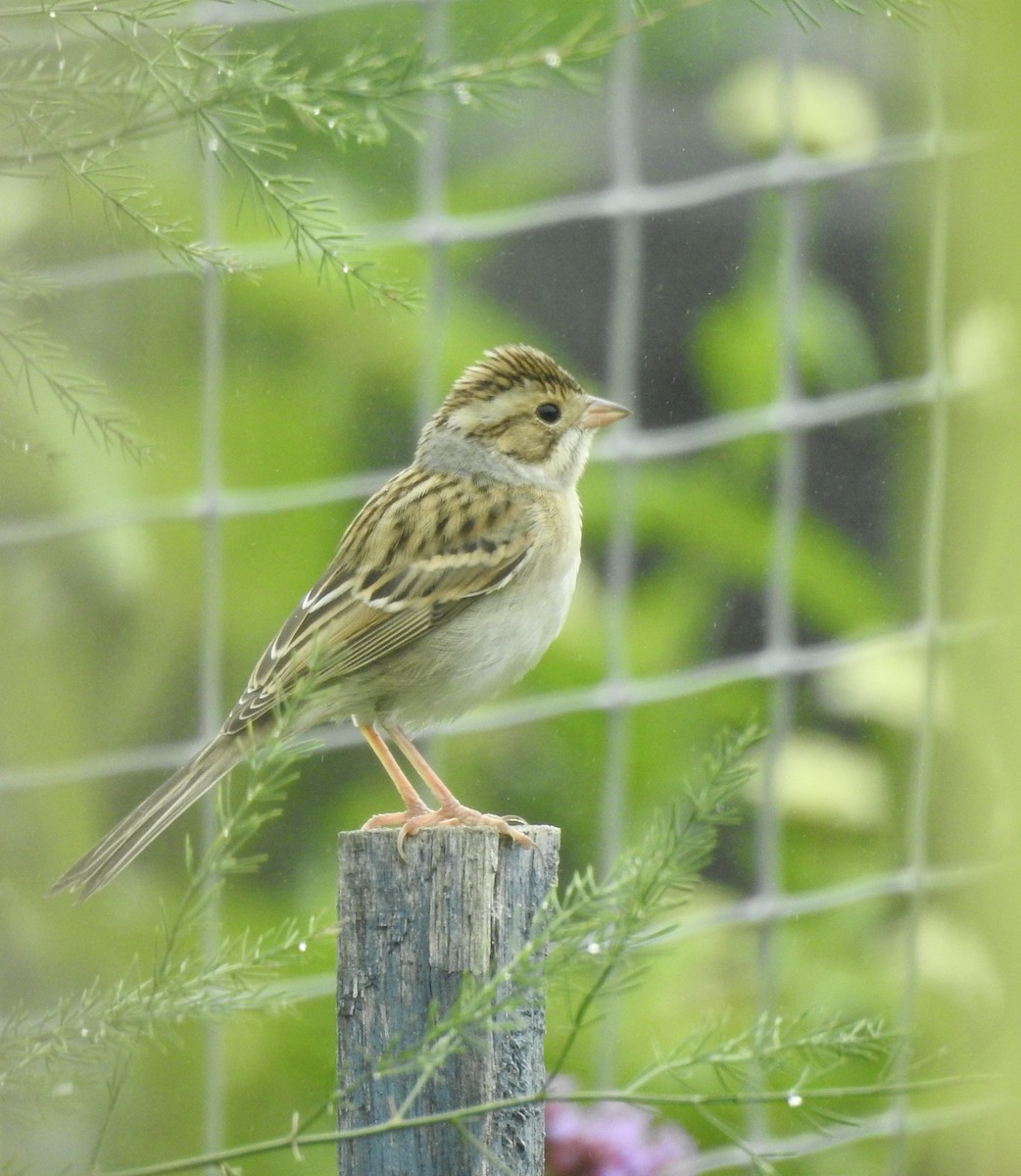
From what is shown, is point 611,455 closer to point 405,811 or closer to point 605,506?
point 605,506

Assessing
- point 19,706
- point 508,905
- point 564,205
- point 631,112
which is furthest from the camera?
point 631,112

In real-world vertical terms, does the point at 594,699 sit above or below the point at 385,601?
below

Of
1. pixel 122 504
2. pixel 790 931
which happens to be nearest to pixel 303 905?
pixel 122 504

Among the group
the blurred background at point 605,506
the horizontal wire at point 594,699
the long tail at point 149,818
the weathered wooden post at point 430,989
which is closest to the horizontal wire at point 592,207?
the blurred background at point 605,506

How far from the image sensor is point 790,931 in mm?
3932

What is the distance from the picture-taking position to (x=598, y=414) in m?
2.79

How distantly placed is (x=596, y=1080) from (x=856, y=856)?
0.93m

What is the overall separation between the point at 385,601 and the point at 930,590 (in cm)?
187

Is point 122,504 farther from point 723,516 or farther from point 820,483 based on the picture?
point 820,483

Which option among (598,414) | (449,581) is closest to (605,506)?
(598,414)

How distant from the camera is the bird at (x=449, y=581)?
244 cm

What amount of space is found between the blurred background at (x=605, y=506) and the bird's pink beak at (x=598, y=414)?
2.19 feet

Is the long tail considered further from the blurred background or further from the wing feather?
the blurred background

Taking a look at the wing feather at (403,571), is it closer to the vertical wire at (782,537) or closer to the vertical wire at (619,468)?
the vertical wire at (619,468)
